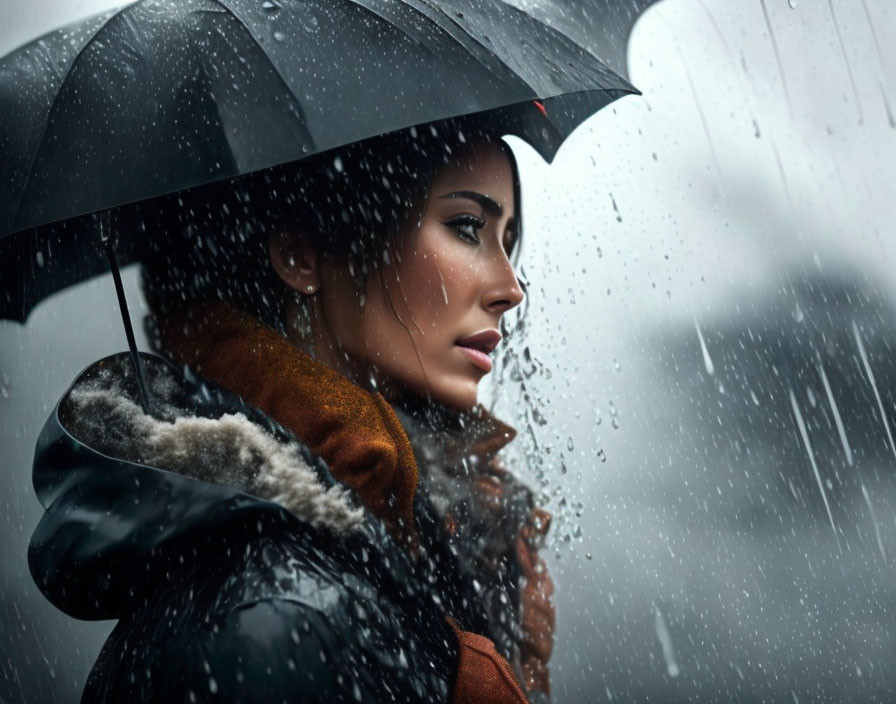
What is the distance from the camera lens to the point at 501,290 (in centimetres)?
226

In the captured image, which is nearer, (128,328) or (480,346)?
(128,328)

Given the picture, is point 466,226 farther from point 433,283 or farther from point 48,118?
point 48,118

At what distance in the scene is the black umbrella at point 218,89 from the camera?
5.61 feet

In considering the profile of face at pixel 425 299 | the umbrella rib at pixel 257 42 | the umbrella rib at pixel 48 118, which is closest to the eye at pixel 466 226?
the profile of face at pixel 425 299

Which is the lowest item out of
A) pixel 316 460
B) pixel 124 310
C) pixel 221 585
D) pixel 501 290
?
pixel 221 585

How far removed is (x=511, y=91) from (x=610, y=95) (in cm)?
105

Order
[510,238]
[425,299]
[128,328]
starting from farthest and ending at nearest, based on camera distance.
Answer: [510,238] → [425,299] → [128,328]

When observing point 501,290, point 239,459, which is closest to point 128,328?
point 239,459

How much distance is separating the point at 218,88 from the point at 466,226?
76 centimetres

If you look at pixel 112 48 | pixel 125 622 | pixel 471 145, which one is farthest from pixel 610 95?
pixel 125 622

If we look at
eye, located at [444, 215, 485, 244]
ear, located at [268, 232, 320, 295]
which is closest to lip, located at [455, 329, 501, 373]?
eye, located at [444, 215, 485, 244]

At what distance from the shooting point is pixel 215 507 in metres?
1.61

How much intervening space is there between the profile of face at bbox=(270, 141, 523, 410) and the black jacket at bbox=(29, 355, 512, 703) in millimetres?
463

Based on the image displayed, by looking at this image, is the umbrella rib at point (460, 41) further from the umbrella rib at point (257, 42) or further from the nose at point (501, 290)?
the nose at point (501, 290)
